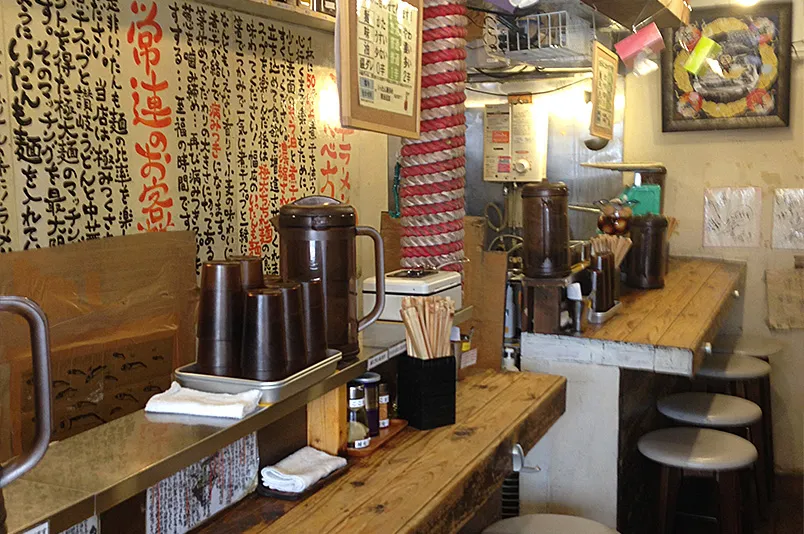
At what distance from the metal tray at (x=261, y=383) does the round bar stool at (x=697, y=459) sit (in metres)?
1.86

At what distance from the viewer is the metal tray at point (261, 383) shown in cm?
143

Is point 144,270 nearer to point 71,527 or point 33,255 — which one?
point 33,255

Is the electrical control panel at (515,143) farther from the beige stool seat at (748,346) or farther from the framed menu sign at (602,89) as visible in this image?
the beige stool seat at (748,346)

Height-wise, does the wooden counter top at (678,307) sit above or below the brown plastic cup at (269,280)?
below

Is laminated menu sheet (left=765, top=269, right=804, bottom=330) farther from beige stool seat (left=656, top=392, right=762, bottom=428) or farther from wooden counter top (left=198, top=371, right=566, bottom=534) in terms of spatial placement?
wooden counter top (left=198, top=371, right=566, bottom=534)

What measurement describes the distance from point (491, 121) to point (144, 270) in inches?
126

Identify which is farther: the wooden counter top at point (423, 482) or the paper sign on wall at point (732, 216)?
the paper sign on wall at point (732, 216)

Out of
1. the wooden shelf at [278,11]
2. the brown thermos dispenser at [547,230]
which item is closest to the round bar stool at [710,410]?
the brown thermos dispenser at [547,230]

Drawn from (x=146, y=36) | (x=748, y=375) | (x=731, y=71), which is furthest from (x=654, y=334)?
(x=731, y=71)

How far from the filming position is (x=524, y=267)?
9.66 feet

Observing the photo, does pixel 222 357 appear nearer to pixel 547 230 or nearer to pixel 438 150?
pixel 438 150

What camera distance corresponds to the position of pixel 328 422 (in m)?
1.69

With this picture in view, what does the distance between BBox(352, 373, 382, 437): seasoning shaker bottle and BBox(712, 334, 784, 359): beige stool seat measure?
9.81 ft

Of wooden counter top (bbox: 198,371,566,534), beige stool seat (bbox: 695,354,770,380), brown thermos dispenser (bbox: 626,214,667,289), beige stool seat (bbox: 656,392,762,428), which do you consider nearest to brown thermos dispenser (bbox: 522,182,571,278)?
wooden counter top (bbox: 198,371,566,534)
